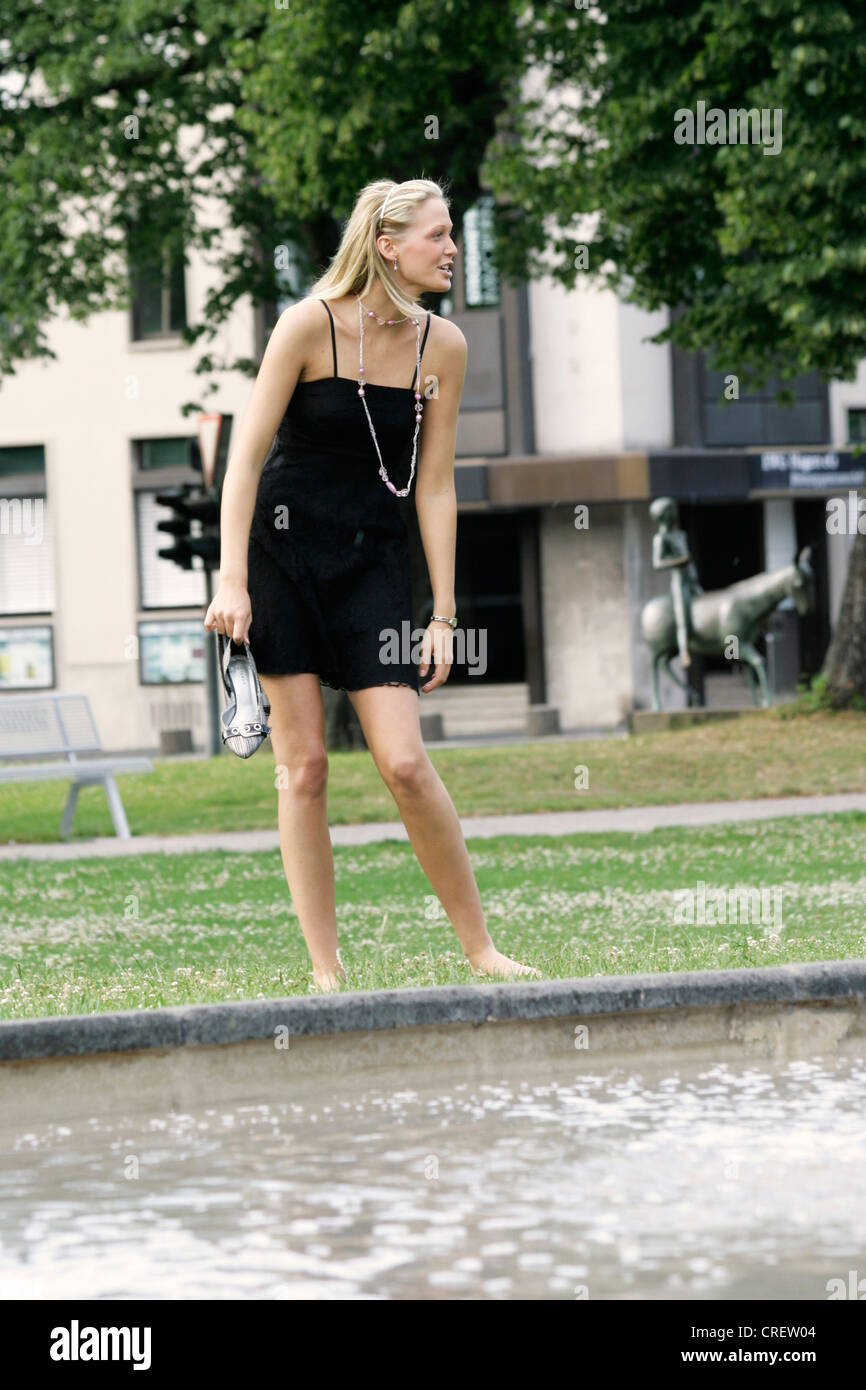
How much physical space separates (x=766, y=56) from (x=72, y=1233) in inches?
567

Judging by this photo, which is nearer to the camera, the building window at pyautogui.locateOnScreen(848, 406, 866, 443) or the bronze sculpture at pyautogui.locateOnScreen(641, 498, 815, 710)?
the bronze sculpture at pyautogui.locateOnScreen(641, 498, 815, 710)

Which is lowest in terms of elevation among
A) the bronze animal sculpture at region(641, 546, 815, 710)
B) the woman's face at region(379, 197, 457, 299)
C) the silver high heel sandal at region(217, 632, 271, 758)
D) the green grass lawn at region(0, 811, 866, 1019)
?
the green grass lawn at region(0, 811, 866, 1019)

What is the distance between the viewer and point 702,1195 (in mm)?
3439

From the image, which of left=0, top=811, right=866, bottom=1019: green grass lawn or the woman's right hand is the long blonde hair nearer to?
the woman's right hand

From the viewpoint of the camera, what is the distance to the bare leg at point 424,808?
5188 millimetres

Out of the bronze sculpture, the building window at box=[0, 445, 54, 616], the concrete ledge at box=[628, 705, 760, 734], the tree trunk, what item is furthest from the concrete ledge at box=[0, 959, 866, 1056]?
the building window at box=[0, 445, 54, 616]

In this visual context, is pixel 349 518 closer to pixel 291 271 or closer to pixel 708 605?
pixel 708 605

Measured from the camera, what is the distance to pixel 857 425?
3634 cm

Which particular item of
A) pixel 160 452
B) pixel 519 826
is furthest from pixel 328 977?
pixel 160 452

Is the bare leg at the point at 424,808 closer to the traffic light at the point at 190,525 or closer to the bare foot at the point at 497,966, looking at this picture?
the bare foot at the point at 497,966

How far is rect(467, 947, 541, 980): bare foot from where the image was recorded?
5.18m

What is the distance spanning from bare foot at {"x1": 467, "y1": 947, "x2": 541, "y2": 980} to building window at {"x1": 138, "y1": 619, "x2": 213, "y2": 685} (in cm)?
3036
